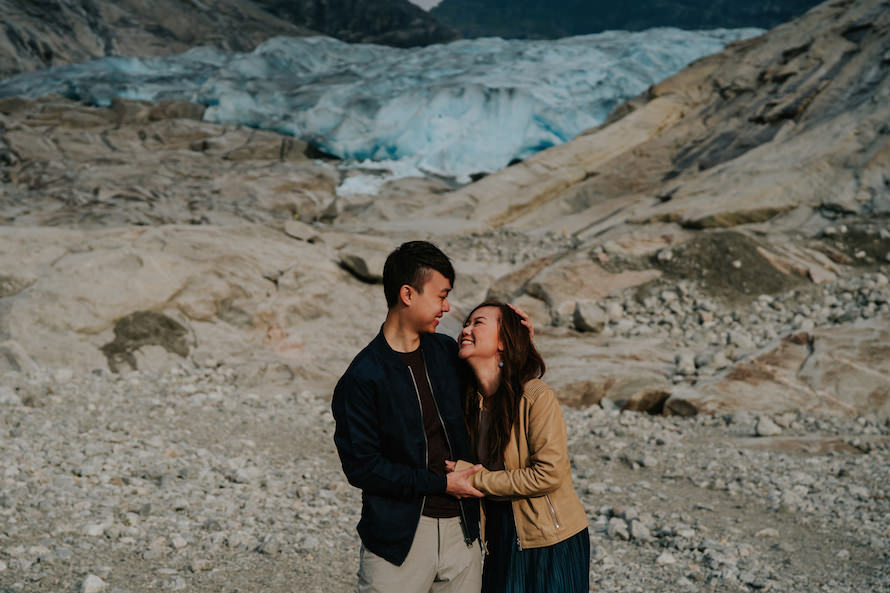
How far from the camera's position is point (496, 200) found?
22547 millimetres

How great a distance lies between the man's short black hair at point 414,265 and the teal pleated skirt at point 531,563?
0.93 meters

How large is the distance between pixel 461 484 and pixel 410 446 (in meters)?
0.23

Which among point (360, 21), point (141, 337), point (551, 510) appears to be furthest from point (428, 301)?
point (360, 21)

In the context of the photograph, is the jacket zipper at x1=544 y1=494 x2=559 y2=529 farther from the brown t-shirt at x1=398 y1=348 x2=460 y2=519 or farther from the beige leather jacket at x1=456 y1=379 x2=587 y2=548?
the brown t-shirt at x1=398 y1=348 x2=460 y2=519

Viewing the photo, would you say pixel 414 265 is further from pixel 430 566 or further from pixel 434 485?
pixel 430 566

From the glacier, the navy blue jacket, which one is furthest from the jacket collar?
the glacier

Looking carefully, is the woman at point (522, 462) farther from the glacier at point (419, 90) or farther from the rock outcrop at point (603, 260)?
the glacier at point (419, 90)

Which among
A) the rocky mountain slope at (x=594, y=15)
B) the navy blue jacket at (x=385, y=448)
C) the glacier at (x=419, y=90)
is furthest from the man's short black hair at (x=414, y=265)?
the rocky mountain slope at (x=594, y=15)

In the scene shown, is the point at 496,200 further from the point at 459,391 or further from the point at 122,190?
the point at 459,391

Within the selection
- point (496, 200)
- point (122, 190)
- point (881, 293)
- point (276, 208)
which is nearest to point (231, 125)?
point (276, 208)

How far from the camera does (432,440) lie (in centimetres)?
250

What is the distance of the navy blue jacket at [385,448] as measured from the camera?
7.70ft

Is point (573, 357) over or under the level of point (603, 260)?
under

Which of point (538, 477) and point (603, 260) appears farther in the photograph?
Result: point (603, 260)
